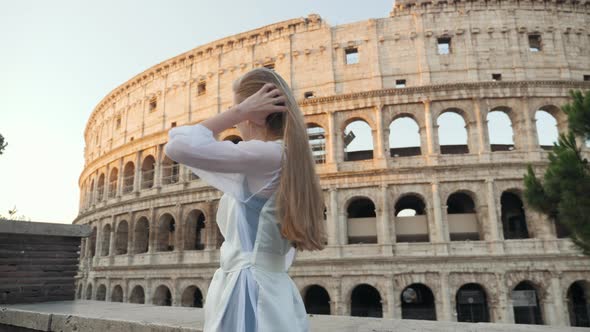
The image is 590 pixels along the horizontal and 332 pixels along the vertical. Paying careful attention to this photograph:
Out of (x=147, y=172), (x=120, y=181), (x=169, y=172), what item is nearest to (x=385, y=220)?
(x=169, y=172)

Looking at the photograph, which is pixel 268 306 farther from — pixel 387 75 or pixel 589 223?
pixel 387 75

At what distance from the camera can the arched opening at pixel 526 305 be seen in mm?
16734

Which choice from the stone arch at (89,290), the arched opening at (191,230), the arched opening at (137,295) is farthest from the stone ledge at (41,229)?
the stone arch at (89,290)

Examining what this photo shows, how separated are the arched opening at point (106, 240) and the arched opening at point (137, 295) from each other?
176 inches

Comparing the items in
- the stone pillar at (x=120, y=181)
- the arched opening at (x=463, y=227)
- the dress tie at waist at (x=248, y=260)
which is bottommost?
the dress tie at waist at (x=248, y=260)

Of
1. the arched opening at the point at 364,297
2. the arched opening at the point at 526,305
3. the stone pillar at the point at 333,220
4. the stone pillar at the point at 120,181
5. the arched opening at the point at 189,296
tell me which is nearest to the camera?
the arched opening at the point at 526,305

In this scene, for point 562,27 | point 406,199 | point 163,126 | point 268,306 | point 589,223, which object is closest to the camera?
point 268,306

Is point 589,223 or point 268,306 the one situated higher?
point 589,223

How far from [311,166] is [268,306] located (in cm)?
55

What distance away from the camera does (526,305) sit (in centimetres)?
1670

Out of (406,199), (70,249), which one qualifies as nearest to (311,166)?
(70,249)

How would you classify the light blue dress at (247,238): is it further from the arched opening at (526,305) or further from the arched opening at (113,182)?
the arched opening at (113,182)

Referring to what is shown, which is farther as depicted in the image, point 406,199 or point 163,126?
point 163,126

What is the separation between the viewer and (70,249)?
546 centimetres
